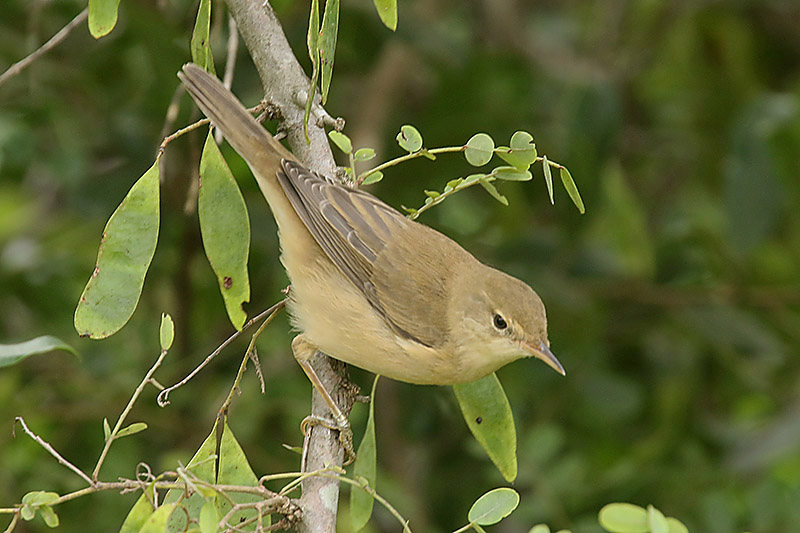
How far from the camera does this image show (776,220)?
493 centimetres

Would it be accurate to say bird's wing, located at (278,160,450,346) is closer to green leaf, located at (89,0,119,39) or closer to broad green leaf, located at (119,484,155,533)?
green leaf, located at (89,0,119,39)

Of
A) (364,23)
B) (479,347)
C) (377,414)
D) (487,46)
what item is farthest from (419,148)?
(487,46)

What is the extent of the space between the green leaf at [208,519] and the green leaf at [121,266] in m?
0.74

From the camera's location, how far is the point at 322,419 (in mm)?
2980

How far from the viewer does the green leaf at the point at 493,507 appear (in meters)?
2.33

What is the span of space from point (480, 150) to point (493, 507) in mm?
1010

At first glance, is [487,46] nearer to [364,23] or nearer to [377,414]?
[364,23]

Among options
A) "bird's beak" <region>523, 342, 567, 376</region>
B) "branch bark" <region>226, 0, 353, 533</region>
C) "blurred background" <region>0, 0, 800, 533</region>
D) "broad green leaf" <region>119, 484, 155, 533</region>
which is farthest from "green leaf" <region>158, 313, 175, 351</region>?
"blurred background" <region>0, 0, 800, 533</region>

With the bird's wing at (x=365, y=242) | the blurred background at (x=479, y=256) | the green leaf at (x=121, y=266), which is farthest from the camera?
the blurred background at (x=479, y=256)

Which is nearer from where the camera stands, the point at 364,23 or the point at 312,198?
the point at 312,198

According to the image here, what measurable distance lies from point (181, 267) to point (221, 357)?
0.49 meters

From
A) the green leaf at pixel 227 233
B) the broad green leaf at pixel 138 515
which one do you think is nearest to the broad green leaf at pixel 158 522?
the broad green leaf at pixel 138 515

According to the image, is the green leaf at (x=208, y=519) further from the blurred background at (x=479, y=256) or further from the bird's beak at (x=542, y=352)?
the blurred background at (x=479, y=256)

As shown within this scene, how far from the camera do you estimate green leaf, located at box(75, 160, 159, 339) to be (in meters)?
2.64
